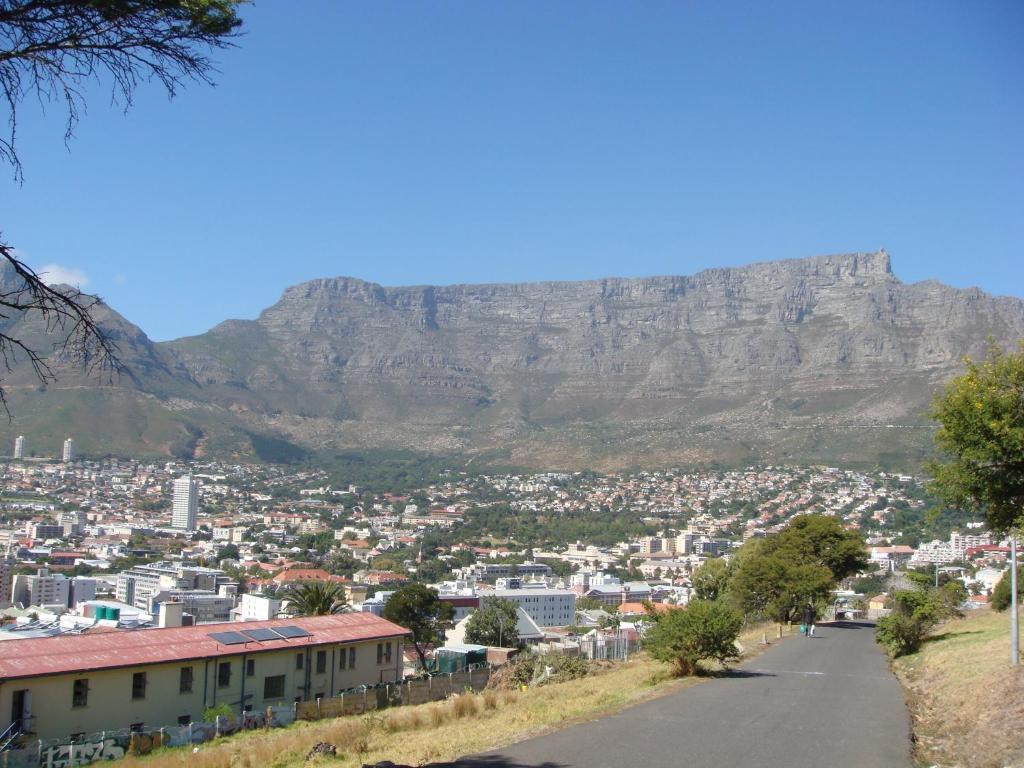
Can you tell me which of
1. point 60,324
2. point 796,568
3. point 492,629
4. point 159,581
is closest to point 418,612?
point 492,629

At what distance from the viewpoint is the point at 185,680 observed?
19578 mm

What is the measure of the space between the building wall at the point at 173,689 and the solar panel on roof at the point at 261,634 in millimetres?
633

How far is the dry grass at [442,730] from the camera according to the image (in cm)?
1087

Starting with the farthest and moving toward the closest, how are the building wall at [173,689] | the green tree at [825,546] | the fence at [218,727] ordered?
the green tree at [825,546] < the building wall at [173,689] < the fence at [218,727]

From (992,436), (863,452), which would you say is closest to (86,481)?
(863,452)

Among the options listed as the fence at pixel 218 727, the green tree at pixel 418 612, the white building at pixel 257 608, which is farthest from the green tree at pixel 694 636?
the white building at pixel 257 608

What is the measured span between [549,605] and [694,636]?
8219 cm

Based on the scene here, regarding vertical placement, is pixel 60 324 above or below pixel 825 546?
above

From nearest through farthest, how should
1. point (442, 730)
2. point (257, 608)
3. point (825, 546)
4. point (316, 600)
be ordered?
1. point (442, 730)
2. point (316, 600)
3. point (825, 546)
4. point (257, 608)

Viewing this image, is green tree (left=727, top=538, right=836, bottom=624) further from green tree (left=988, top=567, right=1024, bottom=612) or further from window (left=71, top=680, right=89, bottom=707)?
window (left=71, top=680, right=89, bottom=707)

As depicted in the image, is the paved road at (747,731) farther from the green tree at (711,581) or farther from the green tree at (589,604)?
the green tree at (589,604)

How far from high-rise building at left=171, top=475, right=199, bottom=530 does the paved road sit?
5890 inches

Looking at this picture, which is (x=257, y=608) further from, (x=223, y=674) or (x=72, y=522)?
(x=72, y=522)

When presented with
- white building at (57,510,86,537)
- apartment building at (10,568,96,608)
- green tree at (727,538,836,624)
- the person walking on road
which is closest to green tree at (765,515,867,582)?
green tree at (727,538,836,624)
